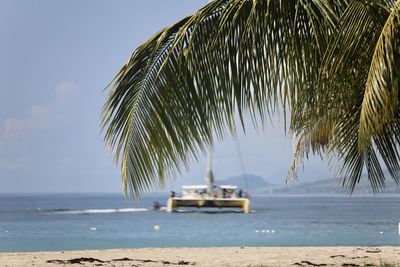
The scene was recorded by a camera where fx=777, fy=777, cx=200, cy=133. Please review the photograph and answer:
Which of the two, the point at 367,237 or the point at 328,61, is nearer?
the point at 328,61

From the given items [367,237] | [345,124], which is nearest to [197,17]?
[345,124]

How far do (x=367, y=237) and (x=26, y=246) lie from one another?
2006cm

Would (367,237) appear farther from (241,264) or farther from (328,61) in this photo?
(328,61)

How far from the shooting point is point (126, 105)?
6715mm

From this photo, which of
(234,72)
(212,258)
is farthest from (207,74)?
(212,258)

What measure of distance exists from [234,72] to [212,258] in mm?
13274

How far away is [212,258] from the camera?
19.8 metres

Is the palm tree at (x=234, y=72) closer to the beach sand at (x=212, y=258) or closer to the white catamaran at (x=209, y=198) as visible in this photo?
the beach sand at (x=212, y=258)

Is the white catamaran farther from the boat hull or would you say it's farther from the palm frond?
the palm frond

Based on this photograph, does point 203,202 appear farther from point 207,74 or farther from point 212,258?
point 207,74

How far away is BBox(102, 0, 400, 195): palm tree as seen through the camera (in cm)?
666

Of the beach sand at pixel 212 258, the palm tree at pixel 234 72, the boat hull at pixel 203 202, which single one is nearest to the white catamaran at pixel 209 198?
the boat hull at pixel 203 202

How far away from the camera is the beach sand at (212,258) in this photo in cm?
1762

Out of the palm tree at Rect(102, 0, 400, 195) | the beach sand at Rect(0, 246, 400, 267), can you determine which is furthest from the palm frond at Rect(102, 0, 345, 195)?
the beach sand at Rect(0, 246, 400, 267)
